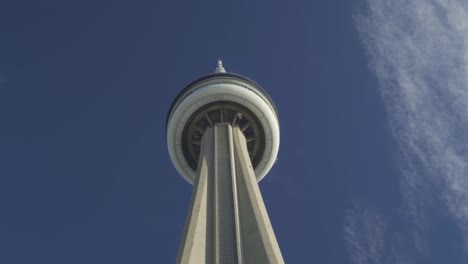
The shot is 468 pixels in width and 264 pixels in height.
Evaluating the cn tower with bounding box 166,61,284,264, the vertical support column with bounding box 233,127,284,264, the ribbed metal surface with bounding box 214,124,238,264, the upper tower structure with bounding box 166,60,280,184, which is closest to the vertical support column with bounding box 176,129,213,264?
the cn tower with bounding box 166,61,284,264

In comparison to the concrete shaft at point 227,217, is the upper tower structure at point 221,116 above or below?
above

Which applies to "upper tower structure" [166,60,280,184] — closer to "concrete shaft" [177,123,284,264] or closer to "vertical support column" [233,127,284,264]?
"concrete shaft" [177,123,284,264]

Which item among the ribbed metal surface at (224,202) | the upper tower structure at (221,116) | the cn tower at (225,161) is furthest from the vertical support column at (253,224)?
the upper tower structure at (221,116)

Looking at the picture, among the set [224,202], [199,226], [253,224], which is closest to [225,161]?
[224,202]

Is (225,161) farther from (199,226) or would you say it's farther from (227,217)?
(199,226)

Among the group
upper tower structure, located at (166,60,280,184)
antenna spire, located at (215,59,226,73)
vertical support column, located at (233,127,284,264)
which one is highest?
antenna spire, located at (215,59,226,73)

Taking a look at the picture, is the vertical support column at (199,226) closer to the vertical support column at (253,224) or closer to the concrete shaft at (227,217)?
the concrete shaft at (227,217)
